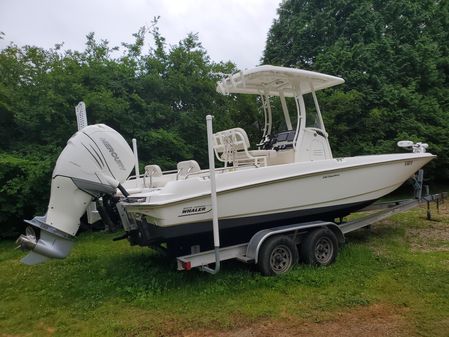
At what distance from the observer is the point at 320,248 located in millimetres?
5285

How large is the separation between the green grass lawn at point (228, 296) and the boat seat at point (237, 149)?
1487 mm

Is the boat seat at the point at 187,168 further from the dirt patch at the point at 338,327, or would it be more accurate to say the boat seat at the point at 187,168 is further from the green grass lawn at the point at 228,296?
the dirt patch at the point at 338,327

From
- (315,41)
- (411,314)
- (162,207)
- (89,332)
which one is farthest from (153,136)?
(315,41)

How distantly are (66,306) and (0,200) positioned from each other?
198 inches

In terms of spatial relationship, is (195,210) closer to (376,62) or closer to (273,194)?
(273,194)

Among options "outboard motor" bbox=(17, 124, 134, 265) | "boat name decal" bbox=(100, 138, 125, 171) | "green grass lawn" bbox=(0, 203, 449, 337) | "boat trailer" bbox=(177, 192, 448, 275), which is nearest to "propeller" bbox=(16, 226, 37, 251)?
"outboard motor" bbox=(17, 124, 134, 265)

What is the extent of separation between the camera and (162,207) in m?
4.24

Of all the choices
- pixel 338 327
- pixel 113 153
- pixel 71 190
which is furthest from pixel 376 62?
pixel 71 190

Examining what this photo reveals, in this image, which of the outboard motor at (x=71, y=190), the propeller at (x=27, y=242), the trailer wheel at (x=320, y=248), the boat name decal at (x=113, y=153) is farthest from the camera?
the trailer wheel at (x=320, y=248)

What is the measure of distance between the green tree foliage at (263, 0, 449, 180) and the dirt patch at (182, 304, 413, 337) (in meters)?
8.53

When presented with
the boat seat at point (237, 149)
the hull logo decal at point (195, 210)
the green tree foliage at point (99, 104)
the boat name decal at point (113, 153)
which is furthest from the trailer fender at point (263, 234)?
the green tree foliage at point (99, 104)

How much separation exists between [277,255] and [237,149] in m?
1.59

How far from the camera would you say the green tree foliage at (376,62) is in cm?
1209

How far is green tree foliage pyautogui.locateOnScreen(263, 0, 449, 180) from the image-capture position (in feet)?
39.7
